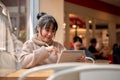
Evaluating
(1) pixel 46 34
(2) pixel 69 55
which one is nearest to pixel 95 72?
(2) pixel 69 55

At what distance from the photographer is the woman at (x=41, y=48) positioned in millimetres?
2324

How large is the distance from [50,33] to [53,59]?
0.23 meters

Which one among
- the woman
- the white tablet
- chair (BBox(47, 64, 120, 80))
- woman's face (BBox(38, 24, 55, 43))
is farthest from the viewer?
woman's face (BBox(38, 24, 55, 43))

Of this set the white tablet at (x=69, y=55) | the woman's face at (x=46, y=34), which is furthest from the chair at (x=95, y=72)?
the woman's face at (x=46, y=34)

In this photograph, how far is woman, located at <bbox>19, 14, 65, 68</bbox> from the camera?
232cm

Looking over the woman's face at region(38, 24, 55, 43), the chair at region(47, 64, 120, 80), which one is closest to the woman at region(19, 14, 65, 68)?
the woman's face at region(38, 24, 55, 43)

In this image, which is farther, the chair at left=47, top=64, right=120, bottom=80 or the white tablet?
the white tablet

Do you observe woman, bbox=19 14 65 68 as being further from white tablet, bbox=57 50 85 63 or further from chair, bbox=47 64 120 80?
chair, bbox=47 64 120 80

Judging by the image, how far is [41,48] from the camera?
2336 millimetres

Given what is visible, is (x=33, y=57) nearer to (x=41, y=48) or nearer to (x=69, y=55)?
(x=41, y=48)

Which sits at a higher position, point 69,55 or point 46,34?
point 46,34

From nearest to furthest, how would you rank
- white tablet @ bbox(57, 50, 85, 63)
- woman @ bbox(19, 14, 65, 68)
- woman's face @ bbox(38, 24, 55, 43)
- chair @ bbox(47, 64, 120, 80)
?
chair @ bbox(47, 64, 120, 80) → white tablet @ bbox(57, 50, 85, 63) → woman @ bbox(19, 14, 65, 68) → woman's face @ bbox(38, 24, 55, 43)

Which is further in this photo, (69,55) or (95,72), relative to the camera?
(69,55)

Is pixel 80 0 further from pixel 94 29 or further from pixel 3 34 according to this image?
pixel 3 34
